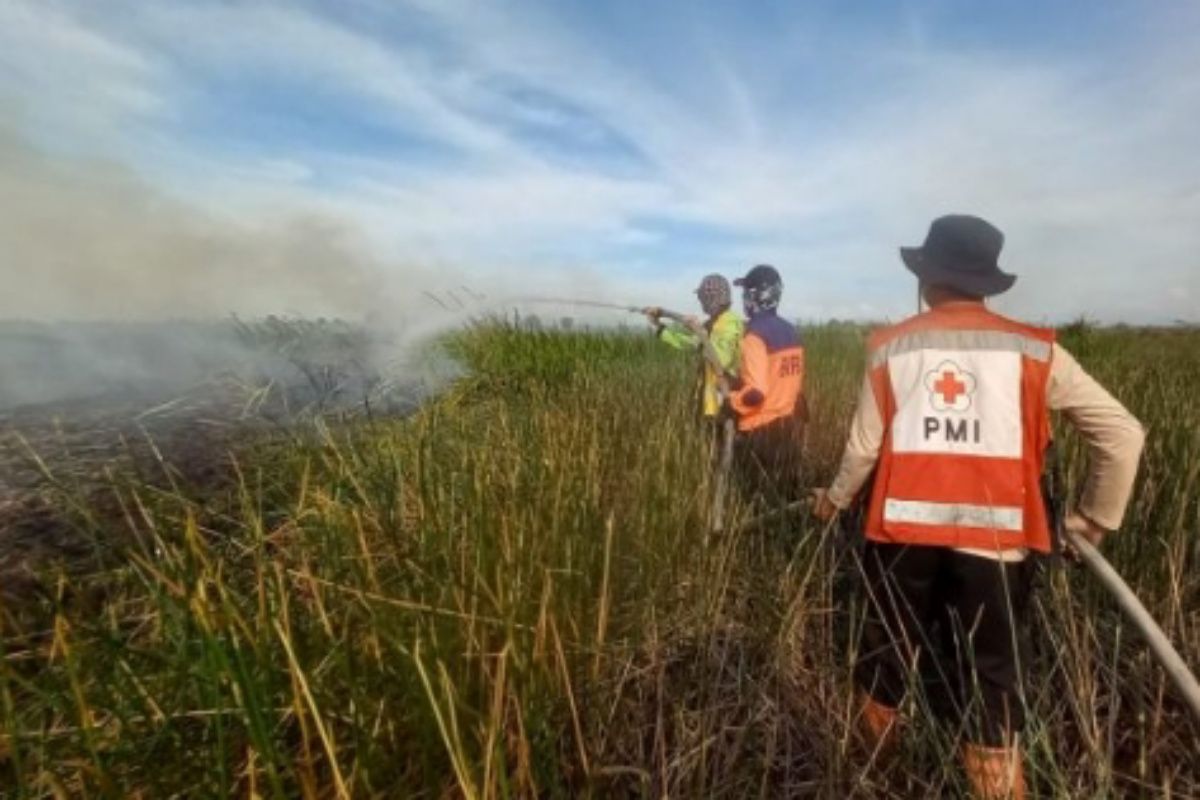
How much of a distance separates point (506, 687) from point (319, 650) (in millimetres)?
519

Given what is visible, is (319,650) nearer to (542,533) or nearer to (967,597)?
(542,533)

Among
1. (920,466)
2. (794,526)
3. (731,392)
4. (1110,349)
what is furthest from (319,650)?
(1110,349)

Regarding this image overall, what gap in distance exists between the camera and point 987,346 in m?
2.87

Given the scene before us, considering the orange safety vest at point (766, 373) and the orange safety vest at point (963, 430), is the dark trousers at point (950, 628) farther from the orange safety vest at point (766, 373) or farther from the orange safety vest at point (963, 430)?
the orange safety vest at point (766, 373)

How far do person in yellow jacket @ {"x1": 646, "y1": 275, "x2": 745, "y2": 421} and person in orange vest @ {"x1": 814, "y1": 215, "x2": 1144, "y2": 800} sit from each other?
3.21 meters

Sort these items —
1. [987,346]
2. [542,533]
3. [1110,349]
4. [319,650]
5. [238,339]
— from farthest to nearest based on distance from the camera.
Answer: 1. [1110,349]
2. [238,339]
3. [987,346]
4. [542,533]
5. [319,650]

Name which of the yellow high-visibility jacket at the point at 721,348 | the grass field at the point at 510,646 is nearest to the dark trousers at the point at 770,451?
the yellow high-visibility jacket at the point at 721,348

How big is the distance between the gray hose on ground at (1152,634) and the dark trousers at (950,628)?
273mm

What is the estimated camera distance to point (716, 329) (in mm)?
6699

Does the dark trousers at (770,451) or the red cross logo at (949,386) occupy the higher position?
the red cross logo at (949,386)

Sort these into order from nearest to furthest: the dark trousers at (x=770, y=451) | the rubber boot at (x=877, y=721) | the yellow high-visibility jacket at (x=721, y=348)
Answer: the rubber boot at (x=877, y=721)
the dark trousers at (x=770, y=451)
the yellow high-visibility jacket at (x=721, y=348)

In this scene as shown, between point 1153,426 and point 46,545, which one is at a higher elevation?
point 1153,426

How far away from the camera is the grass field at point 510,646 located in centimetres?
175

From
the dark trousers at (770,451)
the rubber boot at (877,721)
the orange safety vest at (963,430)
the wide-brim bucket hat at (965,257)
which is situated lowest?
the rubber boot at (877,721)
